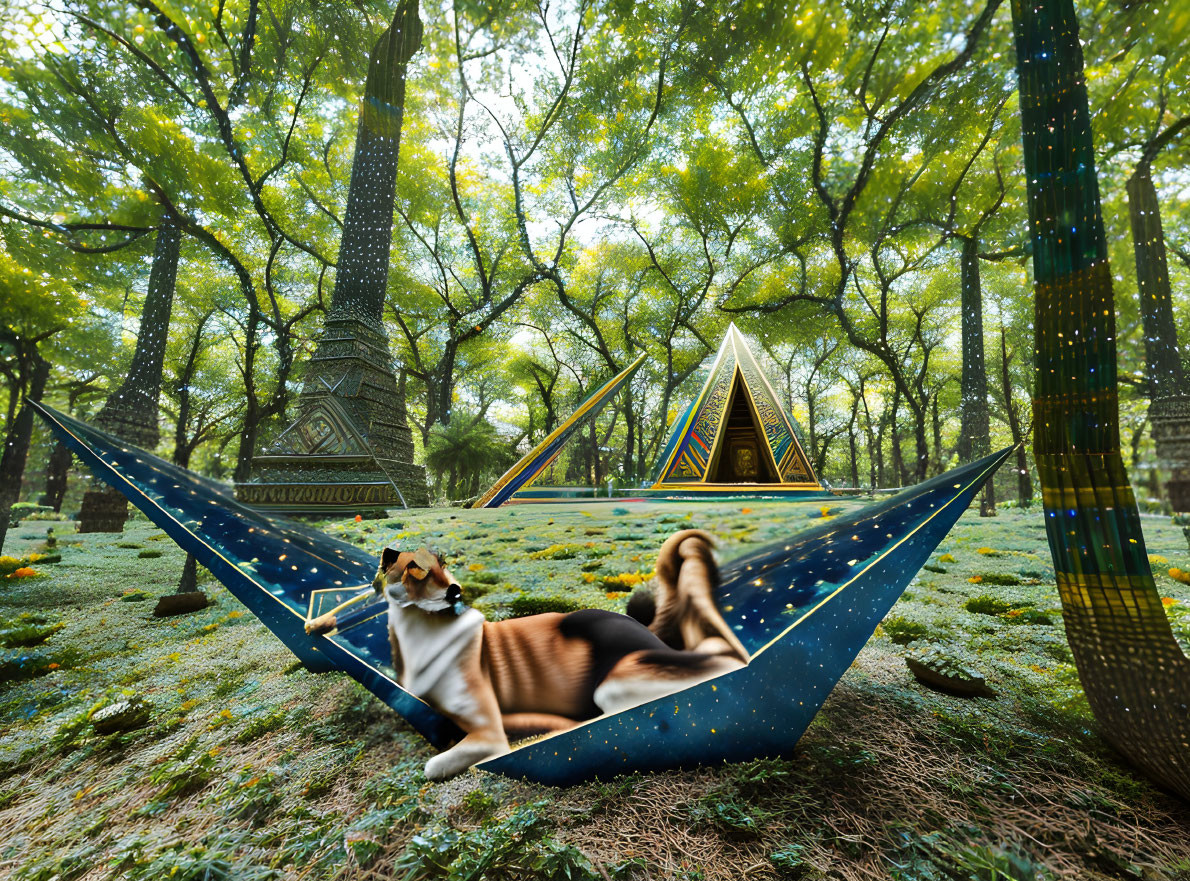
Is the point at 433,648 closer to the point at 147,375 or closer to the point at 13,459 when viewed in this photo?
the point at 147,375

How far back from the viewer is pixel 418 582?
129cm

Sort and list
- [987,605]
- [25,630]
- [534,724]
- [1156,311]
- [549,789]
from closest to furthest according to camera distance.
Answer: [549,789] < [534,724] < [1156,311] < [25,630] < [987,605]

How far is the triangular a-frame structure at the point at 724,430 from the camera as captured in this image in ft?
17.9

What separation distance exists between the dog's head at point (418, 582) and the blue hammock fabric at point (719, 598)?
327 millimetres

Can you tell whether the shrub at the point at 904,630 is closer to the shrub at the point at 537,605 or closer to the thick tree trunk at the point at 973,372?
the shrub at the point at 537,605

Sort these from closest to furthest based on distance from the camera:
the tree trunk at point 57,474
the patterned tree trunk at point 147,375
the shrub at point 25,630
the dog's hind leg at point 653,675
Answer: the dog's hind leg at point 653,675 < the shrub at point 25,630 < the patterned tree trunk at point 147,375 < the tree trunk at point 57,474

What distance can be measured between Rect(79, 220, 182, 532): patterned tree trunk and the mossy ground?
197 centimetres

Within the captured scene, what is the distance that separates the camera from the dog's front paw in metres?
1.21

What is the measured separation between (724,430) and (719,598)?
4624mm

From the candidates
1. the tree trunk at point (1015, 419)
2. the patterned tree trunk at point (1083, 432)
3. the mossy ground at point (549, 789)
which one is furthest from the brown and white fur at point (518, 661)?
the tree trunk at point (1015, 419)

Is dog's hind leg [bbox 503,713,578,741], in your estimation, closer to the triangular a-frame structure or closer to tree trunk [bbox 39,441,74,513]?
the triangular a-frame structure

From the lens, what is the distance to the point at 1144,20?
1.59m

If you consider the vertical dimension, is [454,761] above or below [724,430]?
below

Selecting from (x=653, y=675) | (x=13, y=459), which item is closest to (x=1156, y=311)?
(x=653, y=675)
